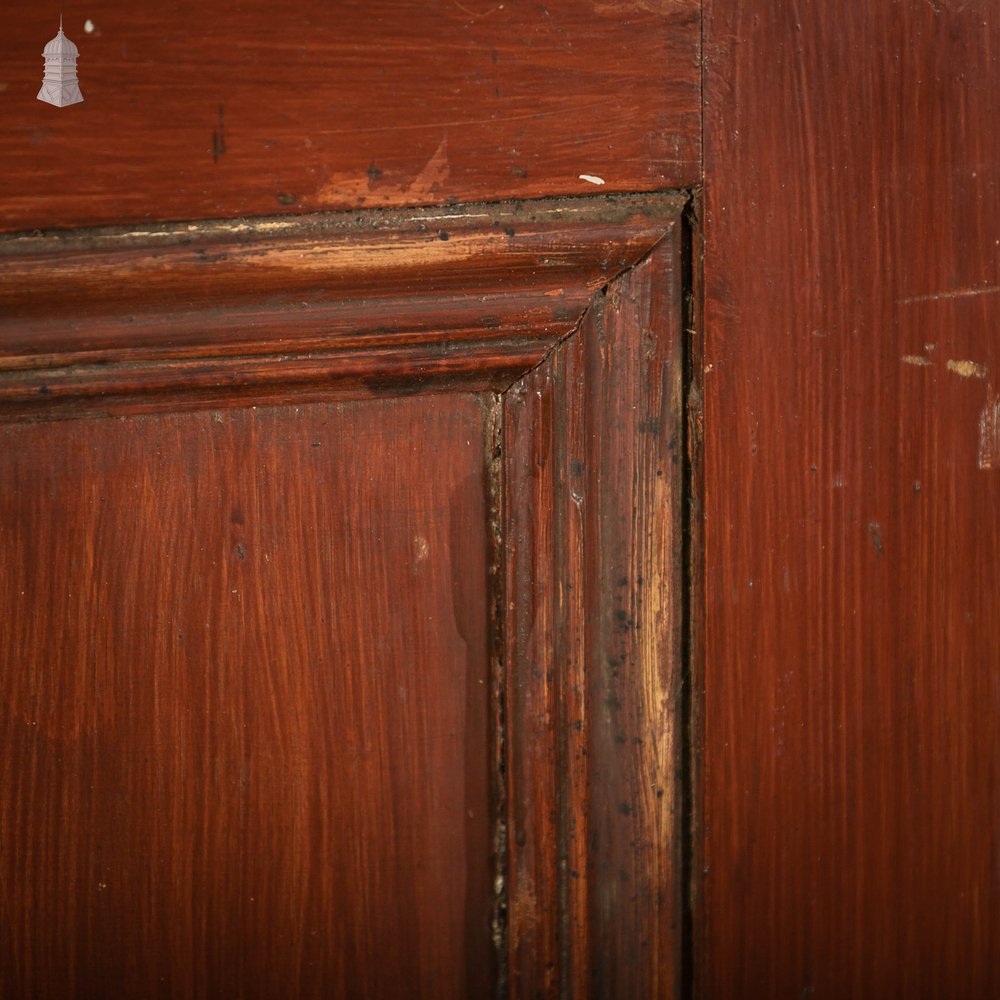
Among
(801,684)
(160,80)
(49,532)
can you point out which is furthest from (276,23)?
(801,684)

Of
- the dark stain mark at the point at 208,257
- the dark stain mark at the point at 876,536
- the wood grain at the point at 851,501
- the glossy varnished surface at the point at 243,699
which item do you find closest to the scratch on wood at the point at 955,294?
the wood grain at the point at 851,501

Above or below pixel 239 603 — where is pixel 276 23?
above

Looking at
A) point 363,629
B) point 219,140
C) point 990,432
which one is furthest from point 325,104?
point 990,432

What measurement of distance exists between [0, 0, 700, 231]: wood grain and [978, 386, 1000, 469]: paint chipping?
9.2 inches

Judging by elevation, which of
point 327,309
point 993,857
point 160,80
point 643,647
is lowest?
point 993,857

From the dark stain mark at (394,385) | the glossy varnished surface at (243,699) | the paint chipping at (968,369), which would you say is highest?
the paint chipping at (968,369)

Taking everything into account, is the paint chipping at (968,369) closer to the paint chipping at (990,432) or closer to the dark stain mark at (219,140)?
the paint chipping at (990,432)

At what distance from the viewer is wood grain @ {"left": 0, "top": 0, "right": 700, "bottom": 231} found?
0.45 m

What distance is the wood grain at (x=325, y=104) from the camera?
17.7 inches

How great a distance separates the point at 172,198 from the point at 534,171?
18 cm

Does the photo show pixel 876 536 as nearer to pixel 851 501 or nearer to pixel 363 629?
pixel 851 501

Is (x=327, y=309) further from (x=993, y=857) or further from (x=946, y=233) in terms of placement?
(x=993, y=857)

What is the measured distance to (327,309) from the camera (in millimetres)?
469

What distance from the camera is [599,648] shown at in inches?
20.0
